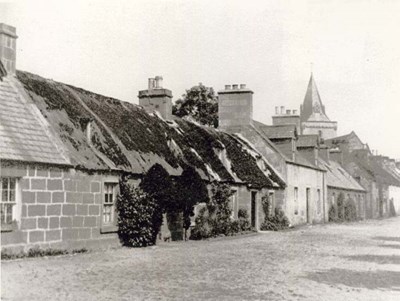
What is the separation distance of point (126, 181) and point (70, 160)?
2810 mm

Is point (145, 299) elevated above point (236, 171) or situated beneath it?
situated beneath

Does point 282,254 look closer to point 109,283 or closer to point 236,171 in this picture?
point 109,283

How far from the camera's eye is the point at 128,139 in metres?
21.5

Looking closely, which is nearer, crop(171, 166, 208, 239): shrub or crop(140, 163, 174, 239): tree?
crop(140, 163, 174, 239): tree

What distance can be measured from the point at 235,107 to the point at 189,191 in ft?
47.0

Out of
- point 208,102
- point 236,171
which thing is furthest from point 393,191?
point 236,171

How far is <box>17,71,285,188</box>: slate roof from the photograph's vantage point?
18.0m

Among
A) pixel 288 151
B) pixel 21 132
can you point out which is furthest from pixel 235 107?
pixel 21 132

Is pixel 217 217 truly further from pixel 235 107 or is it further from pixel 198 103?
pixel 198 103

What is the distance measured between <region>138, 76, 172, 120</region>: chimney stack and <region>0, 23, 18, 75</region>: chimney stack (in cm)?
1023

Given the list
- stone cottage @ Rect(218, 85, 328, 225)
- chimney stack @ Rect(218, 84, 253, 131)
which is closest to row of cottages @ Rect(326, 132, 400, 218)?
stone cottage @ Rect(218, 85, 328, 225)

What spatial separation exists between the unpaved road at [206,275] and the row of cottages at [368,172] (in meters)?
41.8

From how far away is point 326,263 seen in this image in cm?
1455

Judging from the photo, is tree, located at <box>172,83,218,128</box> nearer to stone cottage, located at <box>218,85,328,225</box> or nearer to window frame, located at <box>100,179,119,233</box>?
stone cottage, located at <box>218,85,328,225</box>
